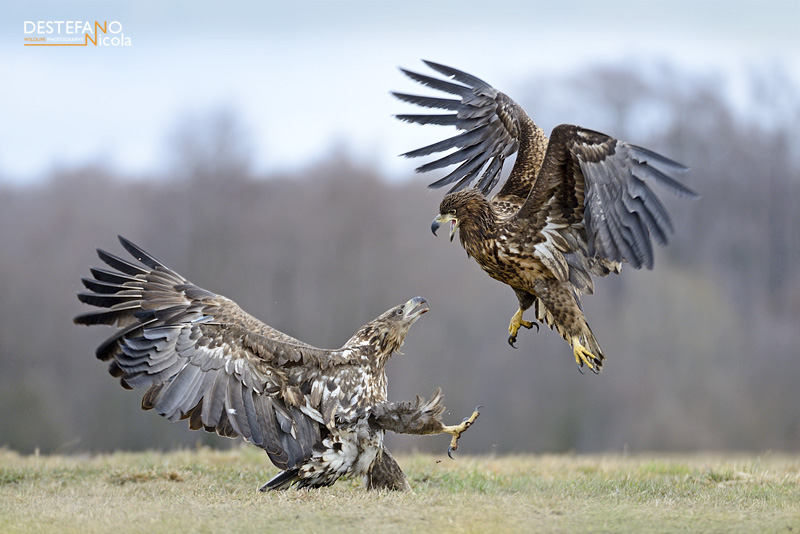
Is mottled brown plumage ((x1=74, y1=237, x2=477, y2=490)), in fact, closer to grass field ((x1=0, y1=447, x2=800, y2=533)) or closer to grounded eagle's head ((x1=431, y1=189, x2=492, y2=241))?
grass field ((x1=0, y1=447, x2=800, y2=533))

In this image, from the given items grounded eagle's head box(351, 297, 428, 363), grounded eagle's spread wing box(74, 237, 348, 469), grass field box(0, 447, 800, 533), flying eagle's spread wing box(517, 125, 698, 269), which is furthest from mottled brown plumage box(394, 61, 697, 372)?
grounded eagle's spread wing box(74, 237, 348, 469)

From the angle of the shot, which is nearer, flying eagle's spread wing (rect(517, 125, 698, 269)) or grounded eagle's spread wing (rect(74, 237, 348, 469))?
grounded eagle's spread wing (rect(74, 237, 348, 469))

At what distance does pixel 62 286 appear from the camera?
82.1 ft

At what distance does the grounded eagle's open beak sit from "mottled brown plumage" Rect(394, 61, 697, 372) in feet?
2.08

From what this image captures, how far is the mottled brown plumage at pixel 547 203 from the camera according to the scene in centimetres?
712

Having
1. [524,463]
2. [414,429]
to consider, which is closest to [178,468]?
[414,429]

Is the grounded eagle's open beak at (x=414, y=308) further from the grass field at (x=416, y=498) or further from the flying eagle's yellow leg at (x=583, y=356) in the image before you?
the grass field at (x=416, y=498)

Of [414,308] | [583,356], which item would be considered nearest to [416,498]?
[414,308]

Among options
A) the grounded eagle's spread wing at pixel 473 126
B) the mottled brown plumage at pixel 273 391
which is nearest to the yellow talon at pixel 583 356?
the mottled brown plumage at pixel 273 391

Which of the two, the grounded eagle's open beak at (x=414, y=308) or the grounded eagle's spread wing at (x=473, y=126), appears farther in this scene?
the grounded eagle's spread wing at (x=473, y=126)

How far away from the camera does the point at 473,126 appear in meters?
9.02

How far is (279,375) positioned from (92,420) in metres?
16.5

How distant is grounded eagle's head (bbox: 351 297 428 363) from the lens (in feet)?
24.6

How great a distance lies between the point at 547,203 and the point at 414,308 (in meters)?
1.45
